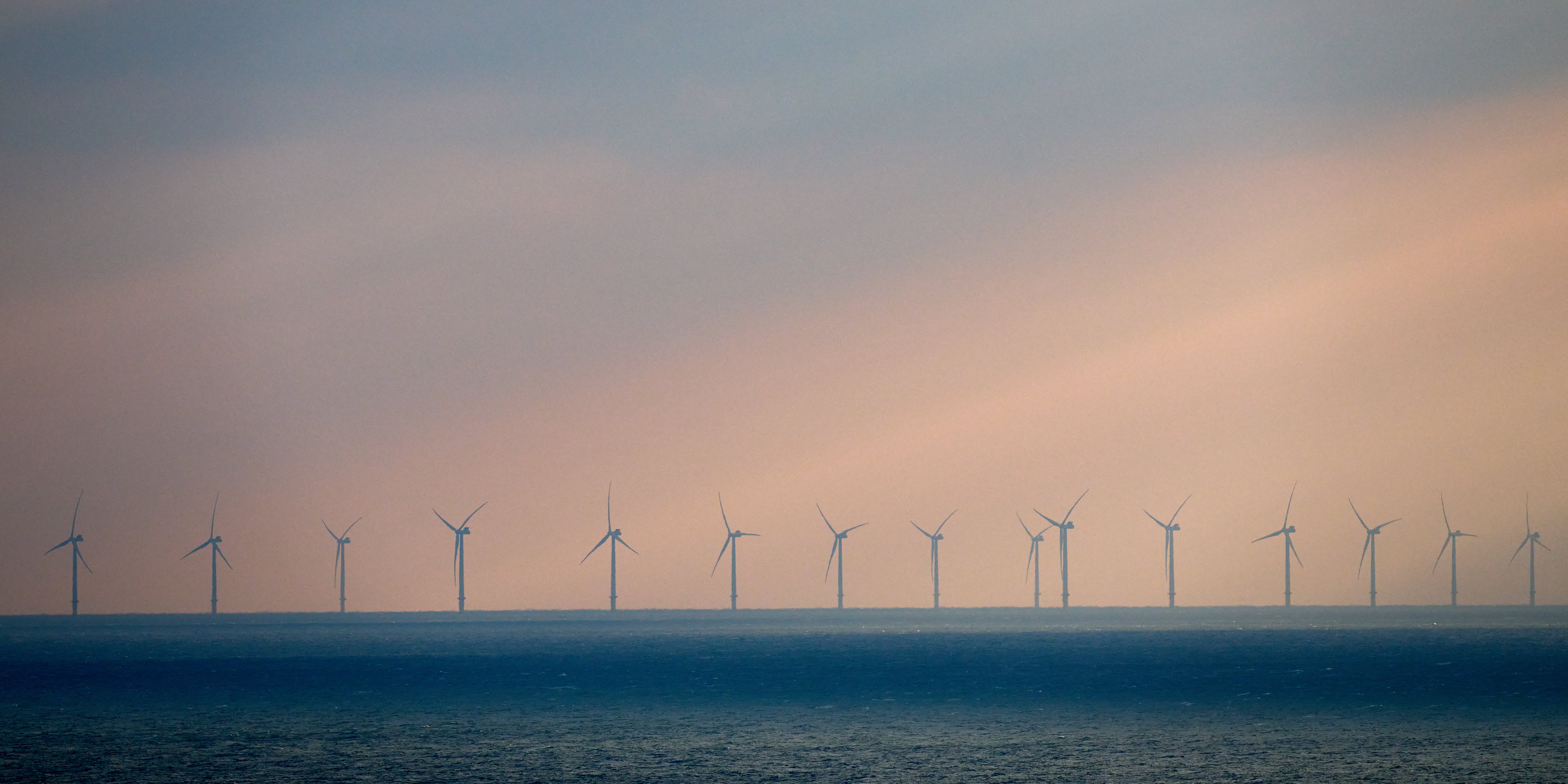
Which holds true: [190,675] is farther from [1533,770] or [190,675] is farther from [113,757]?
[1533,770]

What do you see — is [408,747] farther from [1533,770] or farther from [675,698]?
[1533,770]

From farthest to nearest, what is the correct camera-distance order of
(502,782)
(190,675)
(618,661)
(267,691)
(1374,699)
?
(618,661), (190,675), (267,691), (1374,699), (502,782)

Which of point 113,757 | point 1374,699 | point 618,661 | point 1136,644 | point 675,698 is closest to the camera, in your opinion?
point 113,757

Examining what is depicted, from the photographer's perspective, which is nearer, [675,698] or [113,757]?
[113,757]

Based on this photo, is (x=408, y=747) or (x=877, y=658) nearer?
(x=408, y=747)

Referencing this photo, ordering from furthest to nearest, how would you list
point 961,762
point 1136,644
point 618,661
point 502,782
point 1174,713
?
point 1136,644 → point 618,661 → point 1174,713 → point 961,762 → point 502,782

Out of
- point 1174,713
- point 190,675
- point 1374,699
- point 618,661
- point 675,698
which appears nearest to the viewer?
point 1174,713

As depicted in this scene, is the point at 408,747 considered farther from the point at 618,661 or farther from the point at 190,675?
the point at 618,661

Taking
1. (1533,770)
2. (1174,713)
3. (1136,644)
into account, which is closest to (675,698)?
(1174,713)

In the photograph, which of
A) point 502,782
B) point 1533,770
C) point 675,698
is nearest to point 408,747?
point 502,782

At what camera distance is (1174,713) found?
7938 cm

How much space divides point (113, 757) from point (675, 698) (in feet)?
131

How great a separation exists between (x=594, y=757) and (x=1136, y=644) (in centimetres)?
15164

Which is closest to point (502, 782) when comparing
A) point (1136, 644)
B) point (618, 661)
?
point (618, 661)
